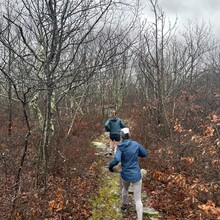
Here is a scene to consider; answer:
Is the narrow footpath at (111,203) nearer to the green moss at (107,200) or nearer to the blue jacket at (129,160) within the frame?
the green moss at (107,200)

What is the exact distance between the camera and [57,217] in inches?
209

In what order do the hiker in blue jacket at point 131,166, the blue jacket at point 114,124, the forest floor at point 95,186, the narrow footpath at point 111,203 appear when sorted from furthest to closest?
the blue jacket at point 114,124 < the narrow footpath at point 111,203 < the forest floor at point 95,186 < the hiker in blue jacket at point 131,166

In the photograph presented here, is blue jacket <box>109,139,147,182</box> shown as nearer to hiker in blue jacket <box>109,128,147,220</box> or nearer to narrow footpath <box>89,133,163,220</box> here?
hiker in blue jacket <box>109,128,147,220</box>

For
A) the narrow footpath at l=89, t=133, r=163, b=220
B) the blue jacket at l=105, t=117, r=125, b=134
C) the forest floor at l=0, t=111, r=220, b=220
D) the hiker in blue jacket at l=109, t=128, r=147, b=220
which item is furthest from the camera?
the blue jacket at l=105, t=117, r=125, b=134

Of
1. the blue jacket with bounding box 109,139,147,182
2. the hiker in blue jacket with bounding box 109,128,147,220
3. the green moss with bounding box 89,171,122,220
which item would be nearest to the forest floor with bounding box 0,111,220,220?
the green moss with bounding box 89,171,122,220

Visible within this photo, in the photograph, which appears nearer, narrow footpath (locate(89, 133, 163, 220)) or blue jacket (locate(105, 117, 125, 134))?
narrow footpath (locate(89, 133, 163, 220))

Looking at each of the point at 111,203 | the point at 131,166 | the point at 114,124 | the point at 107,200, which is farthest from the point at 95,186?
the point at 114,124

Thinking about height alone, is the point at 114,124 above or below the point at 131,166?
above

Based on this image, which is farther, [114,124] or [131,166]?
[114,124]

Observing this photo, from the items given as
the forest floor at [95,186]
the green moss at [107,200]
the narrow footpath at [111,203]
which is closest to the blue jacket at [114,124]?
the forest floor at [95,186]

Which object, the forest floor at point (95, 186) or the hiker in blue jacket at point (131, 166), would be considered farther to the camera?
the forest floor at point (95, 186)

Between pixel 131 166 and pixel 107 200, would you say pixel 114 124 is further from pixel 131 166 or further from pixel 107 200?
pixel 131 166

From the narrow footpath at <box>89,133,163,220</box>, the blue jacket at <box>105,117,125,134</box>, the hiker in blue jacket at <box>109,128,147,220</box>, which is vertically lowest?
the narrow footpath at <box>89,133,163,220</box>

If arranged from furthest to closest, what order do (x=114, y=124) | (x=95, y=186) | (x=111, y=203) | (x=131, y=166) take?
(x=114, y=124) → (x=95, y=186) → (x=111, y=203) → (x=131, y=166)
